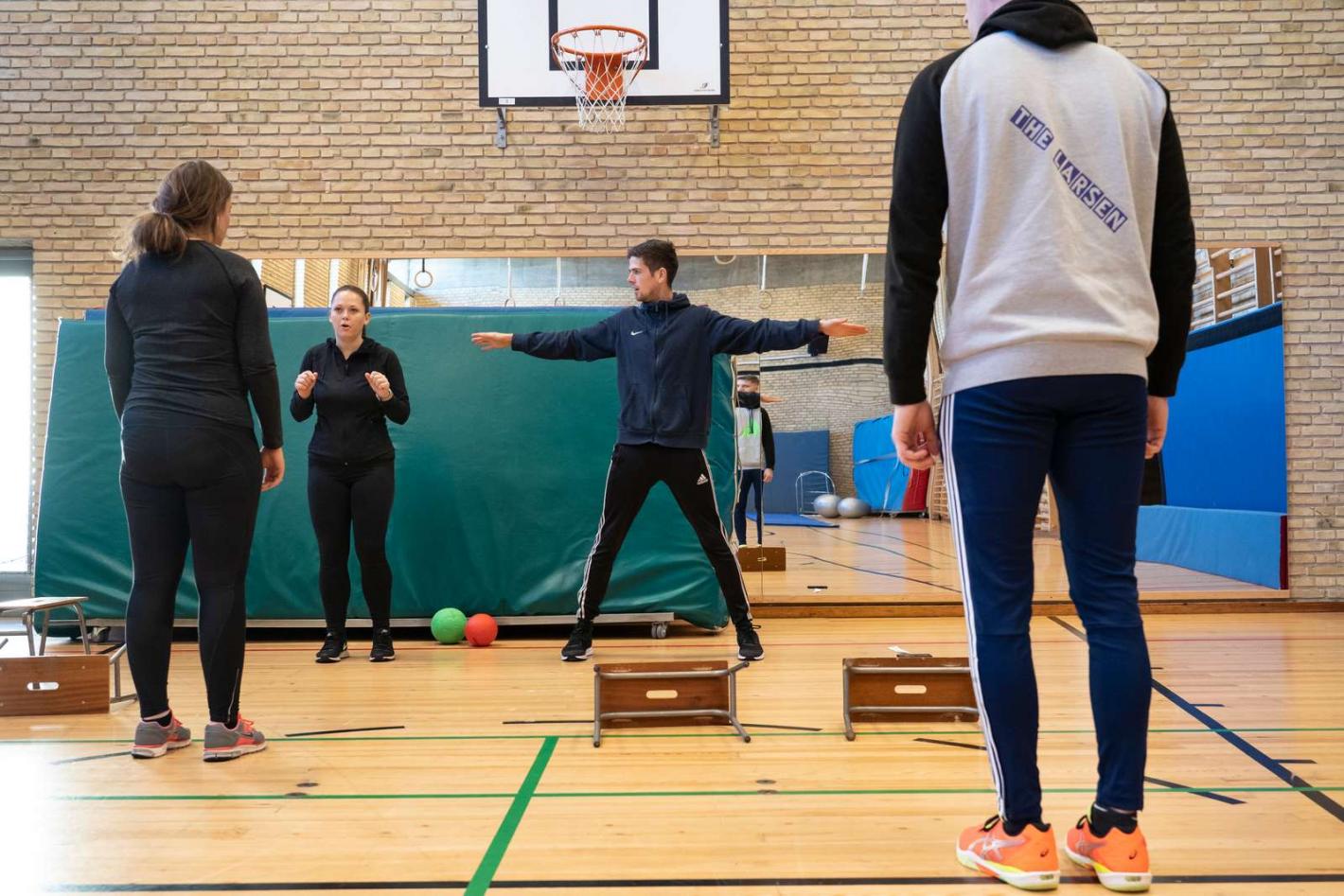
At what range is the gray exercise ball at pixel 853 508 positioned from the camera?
1502 centimetres

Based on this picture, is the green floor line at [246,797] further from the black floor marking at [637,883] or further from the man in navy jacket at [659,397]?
the man in navy jacket at [659,397]

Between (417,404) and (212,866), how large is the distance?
3.20m

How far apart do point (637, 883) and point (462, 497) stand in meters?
3.26

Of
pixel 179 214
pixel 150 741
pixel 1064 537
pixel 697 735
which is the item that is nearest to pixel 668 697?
pixel 697 735

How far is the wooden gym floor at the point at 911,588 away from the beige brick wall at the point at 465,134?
76 centimetres

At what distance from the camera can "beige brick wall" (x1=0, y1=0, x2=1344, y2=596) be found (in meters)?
6.05

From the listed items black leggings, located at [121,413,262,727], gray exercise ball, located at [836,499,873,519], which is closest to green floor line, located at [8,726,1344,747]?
black leggings, located at [121,413,262,727]

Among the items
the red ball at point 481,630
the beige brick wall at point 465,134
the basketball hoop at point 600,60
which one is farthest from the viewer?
the beige brick wall at point 465,134

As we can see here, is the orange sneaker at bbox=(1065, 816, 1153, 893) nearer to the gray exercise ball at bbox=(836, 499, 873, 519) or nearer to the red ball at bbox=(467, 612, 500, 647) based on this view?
the red ball at bbox=(467, 612, 500, 647)

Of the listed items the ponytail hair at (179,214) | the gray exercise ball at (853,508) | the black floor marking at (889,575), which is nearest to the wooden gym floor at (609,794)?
the ponytail hair at (179,214)

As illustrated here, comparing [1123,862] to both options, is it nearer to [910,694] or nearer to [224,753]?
[910,694]

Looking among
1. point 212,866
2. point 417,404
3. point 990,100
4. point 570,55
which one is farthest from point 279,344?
point 990,100

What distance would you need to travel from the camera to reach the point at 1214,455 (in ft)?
23.2

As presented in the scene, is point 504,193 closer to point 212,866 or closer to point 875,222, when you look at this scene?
point 875,222
